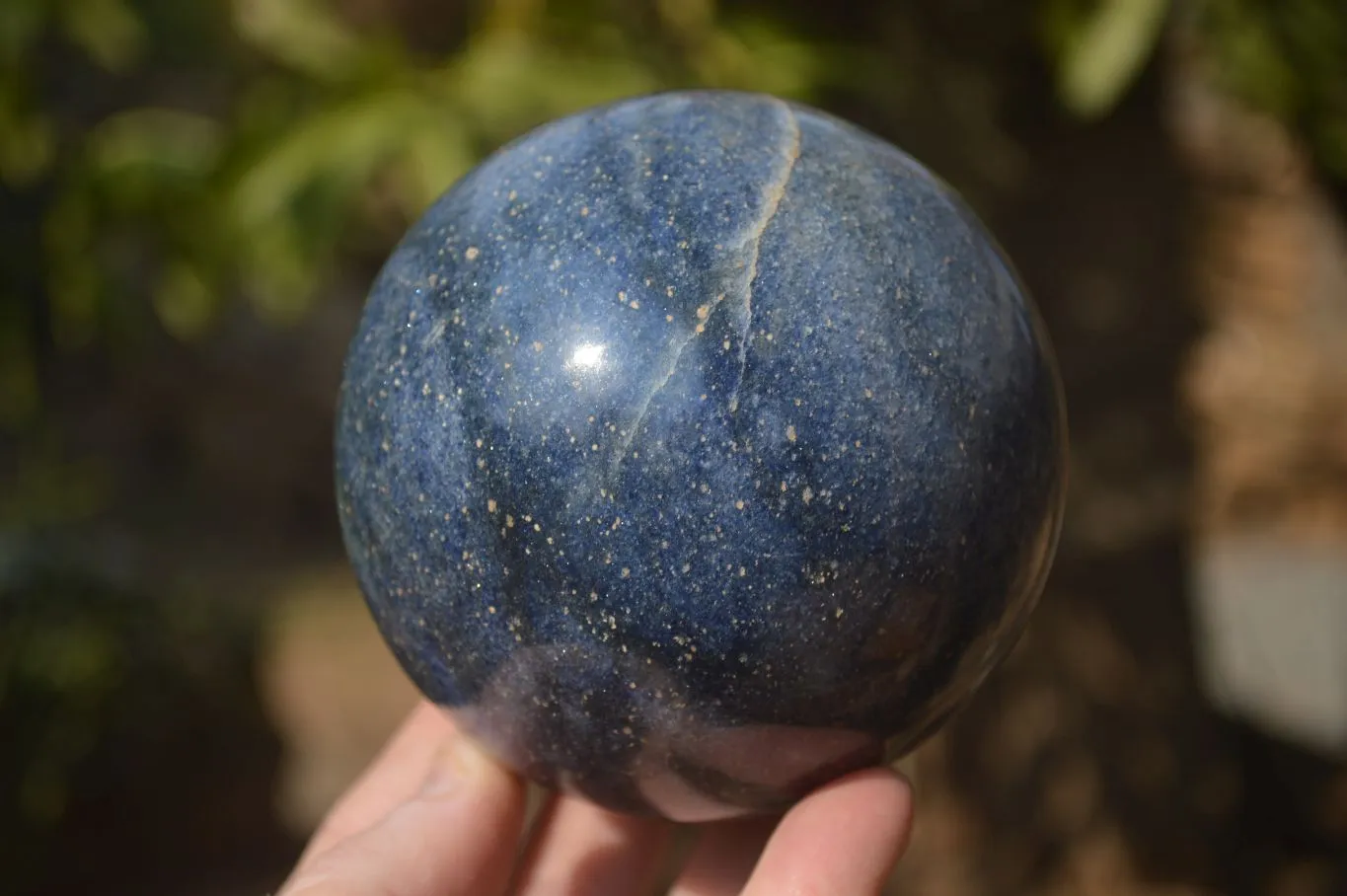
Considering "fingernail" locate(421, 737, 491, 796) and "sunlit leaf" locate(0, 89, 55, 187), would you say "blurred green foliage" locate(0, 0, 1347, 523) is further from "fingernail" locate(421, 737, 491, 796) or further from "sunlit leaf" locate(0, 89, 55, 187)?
"fingernail" locate(421, 737, 491, 796)

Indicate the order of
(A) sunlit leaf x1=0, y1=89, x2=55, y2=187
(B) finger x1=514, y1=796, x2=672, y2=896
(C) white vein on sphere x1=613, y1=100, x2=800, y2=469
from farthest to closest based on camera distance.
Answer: (A) sunlit leaf x1=0, y1=89, x2=55, y2=187 < (B) finger x1=514, y1=796, x2=672, y2=896 < (C) white vein on sphere x1=613, y1=100, x2=800, y2=469

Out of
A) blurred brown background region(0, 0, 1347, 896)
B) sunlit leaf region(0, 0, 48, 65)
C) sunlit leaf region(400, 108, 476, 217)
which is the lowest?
blurred brown background region(0, 0, 1347, 896)

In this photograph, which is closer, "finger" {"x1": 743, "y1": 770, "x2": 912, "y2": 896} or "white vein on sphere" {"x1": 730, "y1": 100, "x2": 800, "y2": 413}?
"white vein on sphere" {"x1": 730, "y1": 100, "x2": 800, "y2": 413}

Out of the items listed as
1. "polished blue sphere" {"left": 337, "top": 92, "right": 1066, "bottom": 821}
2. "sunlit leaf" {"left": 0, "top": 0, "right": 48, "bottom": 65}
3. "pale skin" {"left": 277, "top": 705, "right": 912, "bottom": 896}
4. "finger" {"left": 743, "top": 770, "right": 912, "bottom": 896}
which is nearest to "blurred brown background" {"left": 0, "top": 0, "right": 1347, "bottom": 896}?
"sunlit leaf" {"left": 0, "top": 0, "right": 48, "bottom": 65}

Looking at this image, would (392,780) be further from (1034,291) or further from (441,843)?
(1034,291)

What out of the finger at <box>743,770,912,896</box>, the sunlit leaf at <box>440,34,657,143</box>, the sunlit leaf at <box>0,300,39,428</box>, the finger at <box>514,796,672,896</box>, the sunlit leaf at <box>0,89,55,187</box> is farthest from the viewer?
the sunlit leaf at <box>0,300,39,428</box>

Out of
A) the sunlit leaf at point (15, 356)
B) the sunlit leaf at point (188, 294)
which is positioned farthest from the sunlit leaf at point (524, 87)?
the sunlit leaf at point (15, 356)

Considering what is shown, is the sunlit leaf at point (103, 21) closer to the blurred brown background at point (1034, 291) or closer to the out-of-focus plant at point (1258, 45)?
the blurred brown background at point (1034, 291)
